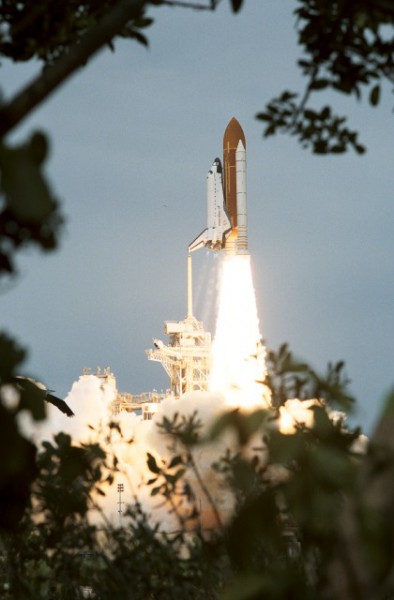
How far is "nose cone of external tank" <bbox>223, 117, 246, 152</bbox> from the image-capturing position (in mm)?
71812

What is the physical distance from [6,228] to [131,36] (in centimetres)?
402

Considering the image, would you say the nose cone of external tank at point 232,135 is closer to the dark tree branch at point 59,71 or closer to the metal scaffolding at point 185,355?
the metal scaffolding at point 185,355

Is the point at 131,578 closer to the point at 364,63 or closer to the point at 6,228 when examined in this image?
the point at 364,63

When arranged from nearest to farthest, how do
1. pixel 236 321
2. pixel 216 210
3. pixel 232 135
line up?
pixel 236 321 < pixel 232 135 < pixel 216 210

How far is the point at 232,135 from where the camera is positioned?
71.8 m

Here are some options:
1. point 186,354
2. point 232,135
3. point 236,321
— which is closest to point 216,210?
point 232,135

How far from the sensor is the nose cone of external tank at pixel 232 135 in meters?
71.8

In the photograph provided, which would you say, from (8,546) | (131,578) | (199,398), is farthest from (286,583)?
(199,398)

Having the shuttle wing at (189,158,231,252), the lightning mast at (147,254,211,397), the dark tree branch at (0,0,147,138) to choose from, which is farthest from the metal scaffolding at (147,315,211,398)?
the dark tree branch at (0,0,147,138)

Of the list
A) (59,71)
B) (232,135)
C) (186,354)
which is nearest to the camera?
(59,71)

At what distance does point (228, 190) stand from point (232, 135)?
3.83 meters

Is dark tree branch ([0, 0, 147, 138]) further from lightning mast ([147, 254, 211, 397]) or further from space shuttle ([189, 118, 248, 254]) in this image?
lightning mast ([147, 254, 211, 397])

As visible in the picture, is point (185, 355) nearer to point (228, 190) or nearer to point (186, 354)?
point (186, 354)

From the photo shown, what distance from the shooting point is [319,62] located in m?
6.42
